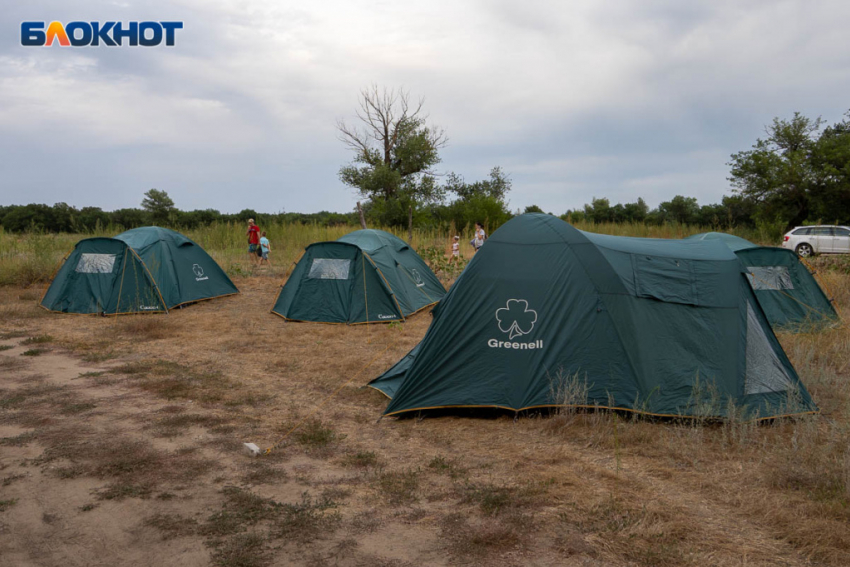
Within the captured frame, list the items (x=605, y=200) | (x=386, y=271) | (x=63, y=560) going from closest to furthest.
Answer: (x=63, y=560), (x=386, y=271), (x=605, y=200)

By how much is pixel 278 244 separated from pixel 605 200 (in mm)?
26236

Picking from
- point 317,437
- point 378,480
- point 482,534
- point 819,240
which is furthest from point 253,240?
point 819,240

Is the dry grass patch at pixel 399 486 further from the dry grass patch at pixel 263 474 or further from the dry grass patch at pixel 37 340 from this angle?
the dry grass patch at pixel 37 340

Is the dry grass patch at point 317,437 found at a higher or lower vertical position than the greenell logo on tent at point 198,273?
lower

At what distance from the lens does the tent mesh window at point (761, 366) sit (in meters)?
5.16

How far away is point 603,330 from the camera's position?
526 centimetres

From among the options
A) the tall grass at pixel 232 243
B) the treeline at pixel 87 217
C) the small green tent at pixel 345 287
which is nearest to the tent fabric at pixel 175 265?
the small green tent at pixel 345 287

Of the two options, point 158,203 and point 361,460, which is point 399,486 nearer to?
point 361,460

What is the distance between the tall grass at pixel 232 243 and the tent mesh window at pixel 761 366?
1083 cm

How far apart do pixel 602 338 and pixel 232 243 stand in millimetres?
18034

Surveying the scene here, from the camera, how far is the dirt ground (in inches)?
126

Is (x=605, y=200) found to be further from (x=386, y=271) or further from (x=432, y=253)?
(x=386, y=271)

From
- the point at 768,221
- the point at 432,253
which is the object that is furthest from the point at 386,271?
the point at 768,221

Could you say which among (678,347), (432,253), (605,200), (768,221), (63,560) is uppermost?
(605,200)
